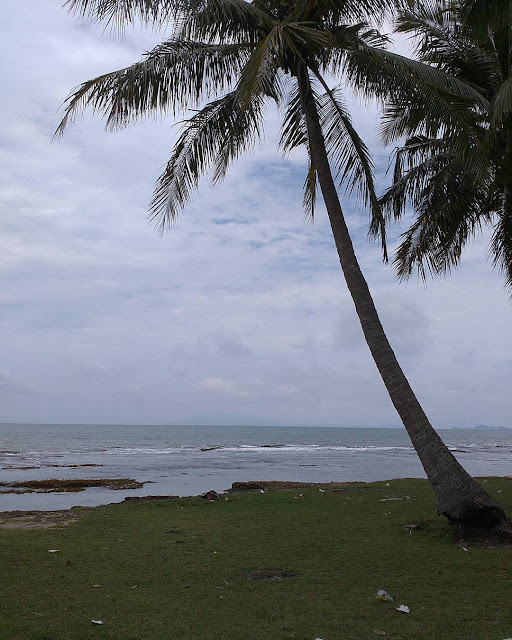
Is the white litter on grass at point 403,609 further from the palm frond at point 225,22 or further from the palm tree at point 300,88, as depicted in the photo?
the palm frond at point 225,22

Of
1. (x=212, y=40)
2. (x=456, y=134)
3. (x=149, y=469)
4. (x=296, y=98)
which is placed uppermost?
(x=212, y=40)

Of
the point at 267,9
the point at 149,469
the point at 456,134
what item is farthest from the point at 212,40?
the point at 149,469

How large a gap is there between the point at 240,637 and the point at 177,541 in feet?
12.2

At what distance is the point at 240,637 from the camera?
455 centimetres

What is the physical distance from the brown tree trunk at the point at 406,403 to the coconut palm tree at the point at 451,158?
1689 mm

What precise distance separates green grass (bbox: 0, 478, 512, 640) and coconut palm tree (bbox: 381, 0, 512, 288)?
5421mm

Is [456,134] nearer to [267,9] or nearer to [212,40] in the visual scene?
[267,9]

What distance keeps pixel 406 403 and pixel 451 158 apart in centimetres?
581

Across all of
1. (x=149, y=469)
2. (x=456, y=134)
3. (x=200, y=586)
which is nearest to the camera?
(x=200, y=586)

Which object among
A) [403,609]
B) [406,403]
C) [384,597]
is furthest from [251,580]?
[406,403]

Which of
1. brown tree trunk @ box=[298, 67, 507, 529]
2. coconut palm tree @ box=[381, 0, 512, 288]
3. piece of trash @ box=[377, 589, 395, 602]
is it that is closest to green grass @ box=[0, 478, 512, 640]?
piece of trash @ box=[377, 589, 395, 602]

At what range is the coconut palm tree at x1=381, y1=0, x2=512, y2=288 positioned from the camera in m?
9.81

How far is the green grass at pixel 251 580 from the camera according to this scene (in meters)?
4.75

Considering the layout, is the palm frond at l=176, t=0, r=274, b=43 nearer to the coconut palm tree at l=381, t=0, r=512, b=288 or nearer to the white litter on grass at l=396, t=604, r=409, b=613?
the coconut palm tree at l=381, t=0, r=512, b=288
